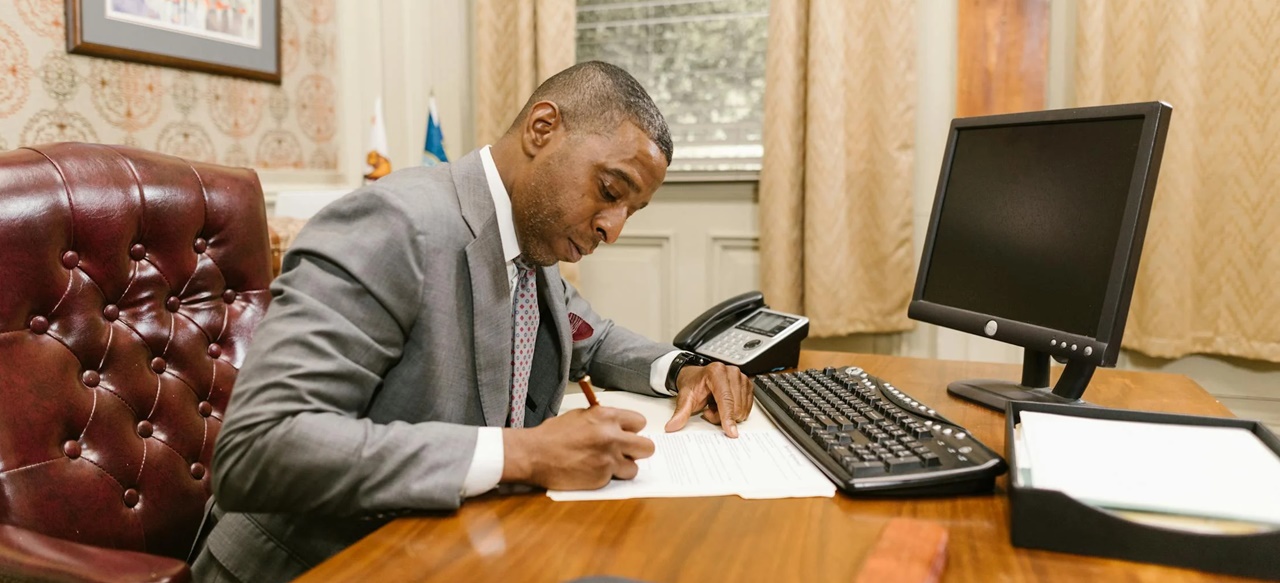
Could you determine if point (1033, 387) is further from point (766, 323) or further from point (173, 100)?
point (173, 100)

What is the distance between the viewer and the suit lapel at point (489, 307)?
43.3 inches

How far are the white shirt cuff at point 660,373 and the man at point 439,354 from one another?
9cm

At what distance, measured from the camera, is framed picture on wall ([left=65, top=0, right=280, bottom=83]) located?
2096 mm

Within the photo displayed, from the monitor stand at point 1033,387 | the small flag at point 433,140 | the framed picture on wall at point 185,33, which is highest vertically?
the framed picture on wall at point 185,33

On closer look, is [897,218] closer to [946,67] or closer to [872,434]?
[946,67]

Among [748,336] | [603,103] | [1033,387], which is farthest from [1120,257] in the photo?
[603,103]

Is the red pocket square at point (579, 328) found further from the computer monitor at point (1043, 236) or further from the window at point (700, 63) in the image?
the window at point (700, 63)

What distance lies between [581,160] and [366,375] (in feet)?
1.30

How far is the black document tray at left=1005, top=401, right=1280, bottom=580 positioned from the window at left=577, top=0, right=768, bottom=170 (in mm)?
2336

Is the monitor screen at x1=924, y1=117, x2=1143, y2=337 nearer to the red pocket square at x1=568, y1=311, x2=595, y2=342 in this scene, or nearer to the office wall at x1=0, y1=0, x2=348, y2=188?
the red pocket square at x1=568, y1=311, x2=595, y2=342

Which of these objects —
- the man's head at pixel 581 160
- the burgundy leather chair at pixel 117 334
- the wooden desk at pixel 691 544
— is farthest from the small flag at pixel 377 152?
the wooden desk at pixel 691 544

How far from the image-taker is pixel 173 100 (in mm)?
2320

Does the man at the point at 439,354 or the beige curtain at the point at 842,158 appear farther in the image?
the beige curtain at the point at 842,158

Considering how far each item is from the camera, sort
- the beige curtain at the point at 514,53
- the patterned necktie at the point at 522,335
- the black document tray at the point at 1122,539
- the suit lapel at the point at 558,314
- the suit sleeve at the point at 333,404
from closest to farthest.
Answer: the black document tray at the point at 1122,539, the suit sleeve at the point at 333,404, the patterned necktie at the point at 522,335, the suit lapel at the point at 558,314, the beige curtain at the point at 514,53
